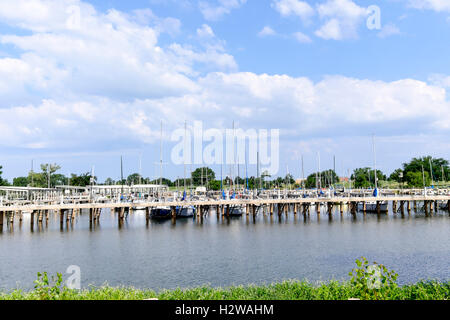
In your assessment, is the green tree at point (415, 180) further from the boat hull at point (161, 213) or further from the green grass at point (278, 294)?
the green grass at point (278, 294)

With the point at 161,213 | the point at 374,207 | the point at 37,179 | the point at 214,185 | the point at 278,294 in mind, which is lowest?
the point at 374,207

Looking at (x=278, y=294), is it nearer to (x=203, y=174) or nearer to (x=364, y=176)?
(x=364, y=176)

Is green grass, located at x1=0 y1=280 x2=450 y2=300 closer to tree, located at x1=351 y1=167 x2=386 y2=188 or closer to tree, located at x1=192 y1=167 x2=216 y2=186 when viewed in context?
tree, located at x1=351 y1=167 x2=386 y2=188

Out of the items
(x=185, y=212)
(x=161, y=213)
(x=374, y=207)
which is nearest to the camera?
(x=161, y=213)

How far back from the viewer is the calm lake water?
24797mm

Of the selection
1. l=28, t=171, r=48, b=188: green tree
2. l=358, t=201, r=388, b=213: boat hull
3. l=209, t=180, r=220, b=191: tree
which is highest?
l=28, t=171, r=48, b=188: green tree

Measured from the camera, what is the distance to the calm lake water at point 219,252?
2480cm

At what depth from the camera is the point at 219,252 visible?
1320 inches

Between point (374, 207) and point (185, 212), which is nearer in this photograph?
point (185, 212)

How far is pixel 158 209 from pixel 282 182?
116942mm

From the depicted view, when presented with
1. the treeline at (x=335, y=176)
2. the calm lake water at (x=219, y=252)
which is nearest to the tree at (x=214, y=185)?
the treeline at (x=335, y=176)

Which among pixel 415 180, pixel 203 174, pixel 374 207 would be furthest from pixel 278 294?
pixel 203 174

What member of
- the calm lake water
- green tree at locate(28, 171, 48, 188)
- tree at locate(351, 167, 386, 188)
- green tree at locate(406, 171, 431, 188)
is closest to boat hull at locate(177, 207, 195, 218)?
the calm lake water
